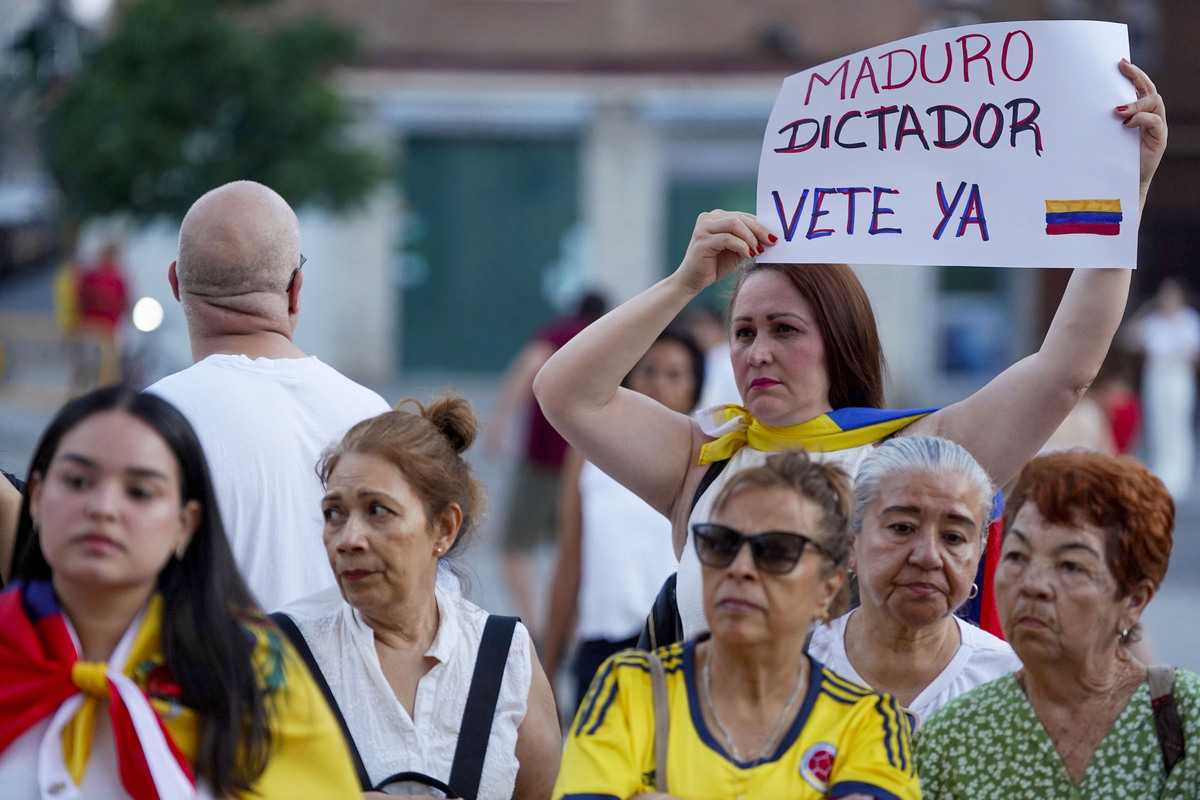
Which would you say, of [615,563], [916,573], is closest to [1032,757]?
[916,573]

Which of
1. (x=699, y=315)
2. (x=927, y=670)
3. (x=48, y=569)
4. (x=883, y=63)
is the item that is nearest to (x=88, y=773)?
(x=48, y=569)

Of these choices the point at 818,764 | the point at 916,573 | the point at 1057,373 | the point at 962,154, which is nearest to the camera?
the point at 818,764

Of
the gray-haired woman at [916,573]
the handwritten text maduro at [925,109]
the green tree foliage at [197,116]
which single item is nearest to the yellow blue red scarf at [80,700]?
the gray-haired woman at [916,573]

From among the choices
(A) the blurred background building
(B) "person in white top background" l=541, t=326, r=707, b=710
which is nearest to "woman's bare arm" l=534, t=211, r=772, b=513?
(B) "person in white top background" l=541, t=326, r=707, b=710

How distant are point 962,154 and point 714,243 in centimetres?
56

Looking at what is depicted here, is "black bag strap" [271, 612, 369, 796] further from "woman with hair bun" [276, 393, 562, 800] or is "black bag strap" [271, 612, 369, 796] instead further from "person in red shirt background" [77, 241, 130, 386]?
"person in red shirt background" [77, 241, 130, 386]

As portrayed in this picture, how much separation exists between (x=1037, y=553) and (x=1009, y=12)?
1909cm

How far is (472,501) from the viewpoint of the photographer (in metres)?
2.95

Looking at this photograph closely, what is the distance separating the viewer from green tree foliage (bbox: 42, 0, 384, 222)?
50.5 ft

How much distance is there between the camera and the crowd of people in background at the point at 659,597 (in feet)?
7.02

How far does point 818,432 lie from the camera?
9.65 feet

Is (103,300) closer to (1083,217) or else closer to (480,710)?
(480,710)

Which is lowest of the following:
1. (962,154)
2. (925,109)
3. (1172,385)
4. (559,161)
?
(962,154)

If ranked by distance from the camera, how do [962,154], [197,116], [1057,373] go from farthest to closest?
1. [197,116]
2. [962,154]
3. [1057,373]
